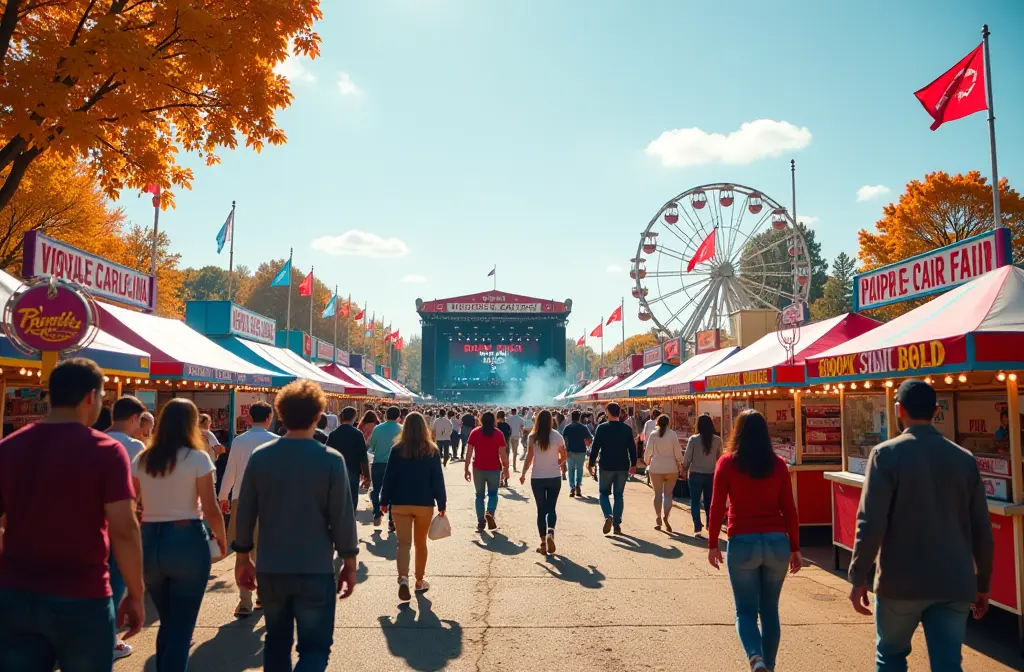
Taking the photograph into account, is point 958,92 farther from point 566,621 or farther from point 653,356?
point 653,356

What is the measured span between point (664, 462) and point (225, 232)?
56.7ft

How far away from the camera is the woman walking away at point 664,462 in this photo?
11.3m

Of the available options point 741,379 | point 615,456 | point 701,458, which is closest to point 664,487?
point 701,458

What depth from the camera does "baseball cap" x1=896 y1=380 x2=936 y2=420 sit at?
3.68 meters

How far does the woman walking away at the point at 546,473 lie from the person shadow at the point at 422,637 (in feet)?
9.53

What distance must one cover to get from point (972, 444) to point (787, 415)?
403 cm

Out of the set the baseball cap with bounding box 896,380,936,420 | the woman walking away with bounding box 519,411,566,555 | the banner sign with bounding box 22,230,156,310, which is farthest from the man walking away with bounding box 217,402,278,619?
the baseball cap with bounding box 896,380,936,420

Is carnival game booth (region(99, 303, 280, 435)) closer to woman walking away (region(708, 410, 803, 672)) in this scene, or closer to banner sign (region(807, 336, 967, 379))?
banner sign (region(807, 336, 967, 379))

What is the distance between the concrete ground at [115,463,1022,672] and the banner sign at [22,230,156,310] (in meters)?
5.53

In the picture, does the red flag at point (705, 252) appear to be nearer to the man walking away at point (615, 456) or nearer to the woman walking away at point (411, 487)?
the man walking away at point (615, 456)

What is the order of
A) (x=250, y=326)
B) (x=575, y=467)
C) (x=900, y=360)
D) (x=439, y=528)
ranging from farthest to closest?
(x=250, y=326)
(x=575, y=467)
(x=900, y=360)
(x=439, y=528)

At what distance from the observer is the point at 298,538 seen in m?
3.57

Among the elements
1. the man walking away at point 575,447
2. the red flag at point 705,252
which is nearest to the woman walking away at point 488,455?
the man walking away at point 575,447

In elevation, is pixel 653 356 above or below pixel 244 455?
above
